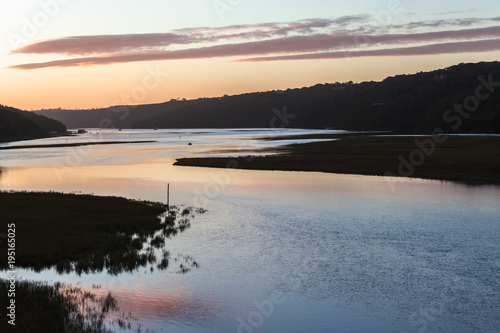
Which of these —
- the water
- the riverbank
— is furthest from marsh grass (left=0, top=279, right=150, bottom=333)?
the riverbank

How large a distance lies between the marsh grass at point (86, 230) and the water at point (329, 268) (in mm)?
1638

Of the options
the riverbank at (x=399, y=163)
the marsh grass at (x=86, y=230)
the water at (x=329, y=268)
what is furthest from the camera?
the riverbank at (x=399, y=163)

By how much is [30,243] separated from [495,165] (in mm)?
60851

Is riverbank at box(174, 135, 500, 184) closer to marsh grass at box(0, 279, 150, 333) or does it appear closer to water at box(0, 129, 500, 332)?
water at box(0, 129, 500, 332)

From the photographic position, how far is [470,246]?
28.4 m

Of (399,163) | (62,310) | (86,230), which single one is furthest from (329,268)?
(399,163)

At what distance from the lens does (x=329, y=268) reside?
80.9 ft

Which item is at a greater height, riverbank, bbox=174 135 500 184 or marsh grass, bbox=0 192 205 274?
riverbank, bbox=174 135 500 184

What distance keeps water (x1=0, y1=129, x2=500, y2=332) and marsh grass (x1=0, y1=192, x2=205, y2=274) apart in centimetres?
164

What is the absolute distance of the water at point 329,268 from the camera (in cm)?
1880

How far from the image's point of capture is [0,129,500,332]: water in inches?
740

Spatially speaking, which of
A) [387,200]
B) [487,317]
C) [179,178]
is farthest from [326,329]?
[179,178]

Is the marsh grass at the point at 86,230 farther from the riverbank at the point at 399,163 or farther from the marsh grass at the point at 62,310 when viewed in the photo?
the riverbank at the point at 399,163

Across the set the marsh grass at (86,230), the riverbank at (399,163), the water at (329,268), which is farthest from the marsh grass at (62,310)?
the riverbank at (399,163)
